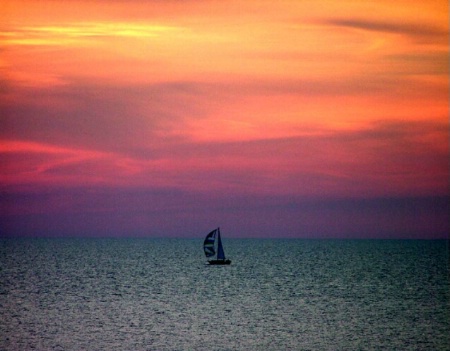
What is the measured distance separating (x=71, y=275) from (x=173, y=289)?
36787 mm

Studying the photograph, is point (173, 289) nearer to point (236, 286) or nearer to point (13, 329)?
point (236, 286)

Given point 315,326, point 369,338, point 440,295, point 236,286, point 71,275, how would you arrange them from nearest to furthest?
point 369,338
point 315,326
point 440,295
point 236,286
point 71,275

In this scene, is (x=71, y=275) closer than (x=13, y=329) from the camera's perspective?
No

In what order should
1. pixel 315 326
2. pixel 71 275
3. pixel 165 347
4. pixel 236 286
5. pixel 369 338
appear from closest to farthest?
pixel 165 347
pixel 369 338
pixel 315 326
pixel 236 286
pixel 71 275

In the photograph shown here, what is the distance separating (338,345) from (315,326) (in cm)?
894

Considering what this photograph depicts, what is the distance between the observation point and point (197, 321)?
6769 centimetres

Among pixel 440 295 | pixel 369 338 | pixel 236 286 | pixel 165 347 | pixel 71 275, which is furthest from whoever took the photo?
pixel 71 275

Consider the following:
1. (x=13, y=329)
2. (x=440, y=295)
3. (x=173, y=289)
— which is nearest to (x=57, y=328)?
(x=13, y=329)

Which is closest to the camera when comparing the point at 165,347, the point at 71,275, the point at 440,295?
the point at 165,347

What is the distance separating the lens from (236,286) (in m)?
105

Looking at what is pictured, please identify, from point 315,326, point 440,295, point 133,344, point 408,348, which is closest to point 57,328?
point 133,344

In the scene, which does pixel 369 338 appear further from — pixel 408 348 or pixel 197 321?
pixel 197 321

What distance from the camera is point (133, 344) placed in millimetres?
55062

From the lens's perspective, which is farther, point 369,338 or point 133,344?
point 369,338
